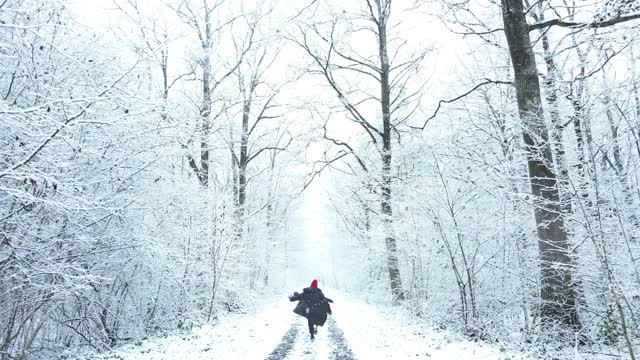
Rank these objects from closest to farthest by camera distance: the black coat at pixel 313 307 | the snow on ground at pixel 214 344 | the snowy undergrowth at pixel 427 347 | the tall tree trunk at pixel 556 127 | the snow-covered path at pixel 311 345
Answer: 1. the tall tree trunk at pixel 556 127
2. the snowy undergrowth at pixel 427 347
3. the snow-covered path at pixel 311 345
4. the snow on ground at pixel 214 344
5. the black coat at pixel 313 307

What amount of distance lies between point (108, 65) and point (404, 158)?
32.9 feet

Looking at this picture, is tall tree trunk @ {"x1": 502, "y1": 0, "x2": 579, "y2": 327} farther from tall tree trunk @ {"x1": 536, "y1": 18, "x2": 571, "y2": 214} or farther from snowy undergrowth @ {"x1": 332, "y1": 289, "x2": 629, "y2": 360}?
snowy undergrowth @ {"x1": 332, "y1": 289, "x2": 629, "y2": 360}

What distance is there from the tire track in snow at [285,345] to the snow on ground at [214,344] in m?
0.14

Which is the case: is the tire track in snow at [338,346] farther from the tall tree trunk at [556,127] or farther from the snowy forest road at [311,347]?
the tall tree trunk at [556,127]

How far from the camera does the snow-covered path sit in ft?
25.4

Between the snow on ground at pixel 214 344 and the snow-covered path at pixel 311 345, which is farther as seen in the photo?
the snow on ground at pixel 214 344

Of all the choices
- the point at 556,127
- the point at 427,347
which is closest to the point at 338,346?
the point at 427,347

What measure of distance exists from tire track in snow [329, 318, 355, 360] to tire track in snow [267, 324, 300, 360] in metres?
1.04

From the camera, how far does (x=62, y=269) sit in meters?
6.28

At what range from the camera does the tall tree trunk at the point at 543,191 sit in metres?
6.54

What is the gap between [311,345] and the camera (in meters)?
9.51

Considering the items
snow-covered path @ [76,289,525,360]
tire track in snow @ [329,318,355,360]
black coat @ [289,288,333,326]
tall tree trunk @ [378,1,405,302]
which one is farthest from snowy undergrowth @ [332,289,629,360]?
tall tree trunk @ [378,1,405,302]

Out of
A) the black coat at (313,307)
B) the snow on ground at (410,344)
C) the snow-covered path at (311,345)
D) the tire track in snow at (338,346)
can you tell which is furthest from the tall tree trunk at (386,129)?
the black coat at (313,307)

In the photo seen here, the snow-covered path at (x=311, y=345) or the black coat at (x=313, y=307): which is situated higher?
the black coat at (x=313, y=307)
